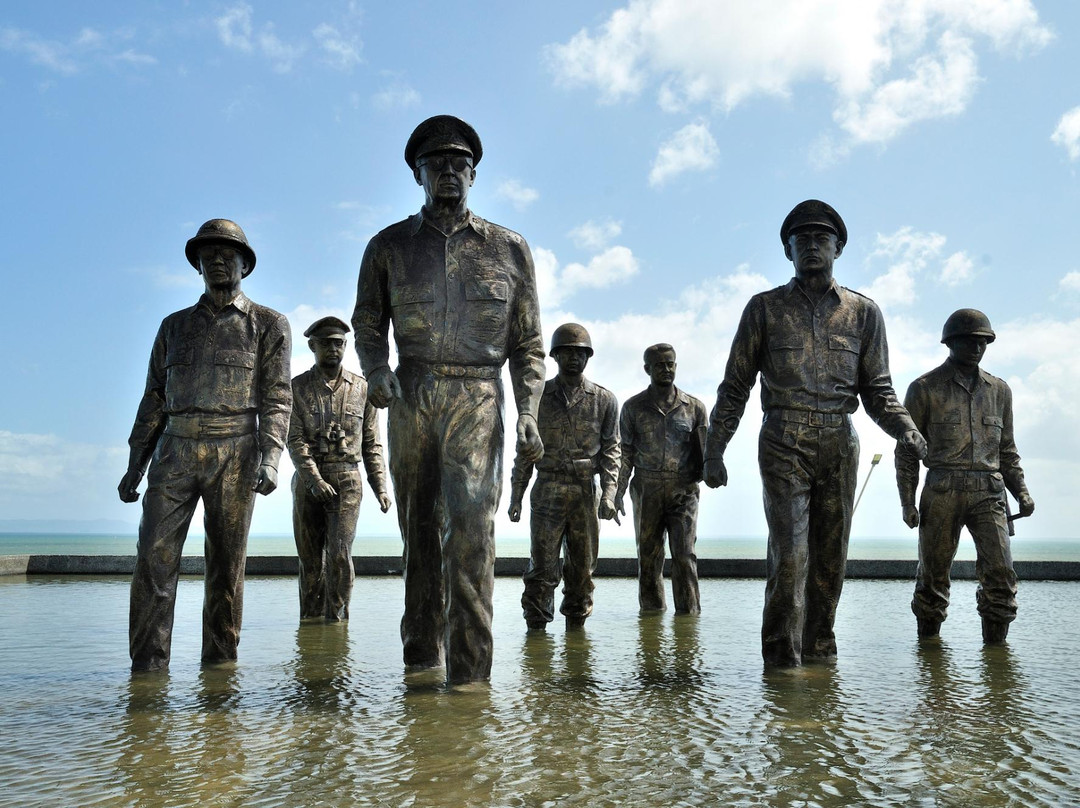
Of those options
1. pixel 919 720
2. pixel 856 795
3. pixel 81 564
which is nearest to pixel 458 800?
pixel 856 795

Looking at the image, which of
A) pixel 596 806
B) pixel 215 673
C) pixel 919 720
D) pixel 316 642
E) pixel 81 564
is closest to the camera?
pixel 596 806

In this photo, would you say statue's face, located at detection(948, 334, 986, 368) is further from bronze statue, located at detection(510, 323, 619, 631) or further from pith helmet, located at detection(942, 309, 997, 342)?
bronze statue, located at detection(510, 323, 619, 631)

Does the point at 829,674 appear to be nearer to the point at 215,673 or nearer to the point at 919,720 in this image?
the point at 919,720

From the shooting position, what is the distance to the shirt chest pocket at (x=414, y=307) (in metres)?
5.78

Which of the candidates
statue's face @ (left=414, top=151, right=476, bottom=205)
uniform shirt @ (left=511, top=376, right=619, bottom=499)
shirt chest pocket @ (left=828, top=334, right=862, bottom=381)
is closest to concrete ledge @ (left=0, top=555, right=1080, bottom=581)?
uniform shirt @ (left=511, top=376, right=619, bottom=499)

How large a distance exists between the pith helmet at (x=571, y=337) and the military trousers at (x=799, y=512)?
3.62 m

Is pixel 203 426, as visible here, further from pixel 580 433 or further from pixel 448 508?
pixel 580 433

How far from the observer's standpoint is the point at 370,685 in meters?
5.58

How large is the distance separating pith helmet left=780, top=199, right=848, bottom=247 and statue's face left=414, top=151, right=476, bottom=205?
229 cm

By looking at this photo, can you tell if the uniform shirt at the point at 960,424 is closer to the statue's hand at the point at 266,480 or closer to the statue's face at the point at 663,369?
the statue's face at the point at 663,369

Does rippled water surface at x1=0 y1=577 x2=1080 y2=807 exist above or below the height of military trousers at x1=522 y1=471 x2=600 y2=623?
below

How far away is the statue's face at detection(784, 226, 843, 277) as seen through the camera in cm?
661

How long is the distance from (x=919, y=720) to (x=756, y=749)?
109 centimetres

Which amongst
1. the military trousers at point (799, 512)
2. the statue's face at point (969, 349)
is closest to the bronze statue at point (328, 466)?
the military trousers at point (799, 512)
